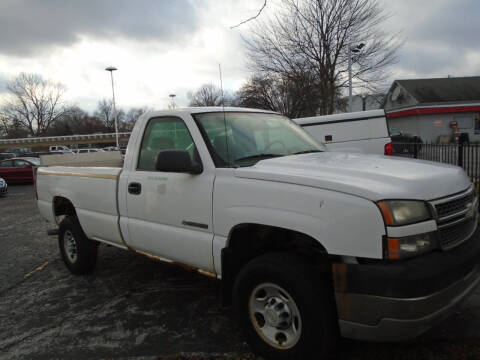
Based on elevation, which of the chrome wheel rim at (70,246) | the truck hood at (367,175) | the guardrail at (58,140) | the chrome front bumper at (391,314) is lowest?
the chrome wheel rim at (70,246)

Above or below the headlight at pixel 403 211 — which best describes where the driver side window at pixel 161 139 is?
above

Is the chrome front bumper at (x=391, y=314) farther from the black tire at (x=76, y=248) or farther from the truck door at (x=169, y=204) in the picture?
the black tire at (x=76, y=248)

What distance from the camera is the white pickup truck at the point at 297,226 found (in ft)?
7.45

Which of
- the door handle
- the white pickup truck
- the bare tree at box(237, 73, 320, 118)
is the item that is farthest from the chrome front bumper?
the bare tree at box(237, 73, 320, 118)

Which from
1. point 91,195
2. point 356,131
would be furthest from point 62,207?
point 356,131

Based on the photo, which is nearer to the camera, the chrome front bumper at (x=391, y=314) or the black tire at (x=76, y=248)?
the chrome front bumper at (x=391, y=314)

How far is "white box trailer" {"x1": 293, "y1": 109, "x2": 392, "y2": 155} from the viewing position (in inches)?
417

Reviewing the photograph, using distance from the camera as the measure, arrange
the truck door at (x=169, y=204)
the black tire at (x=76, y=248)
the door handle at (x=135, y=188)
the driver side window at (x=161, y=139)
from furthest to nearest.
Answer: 1. the black tire at (x=76, y=248)
2. the door handle at (x=135, y=188)
3. the driver side window at (x=161, y=139)
4. the truck door at (x=169, y=204)

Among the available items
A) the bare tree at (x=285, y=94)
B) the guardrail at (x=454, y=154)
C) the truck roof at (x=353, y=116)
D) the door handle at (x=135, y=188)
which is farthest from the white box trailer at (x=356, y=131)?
the bare tree at (x=285, y=94)

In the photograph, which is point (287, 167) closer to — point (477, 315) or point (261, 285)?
point (261, 285)

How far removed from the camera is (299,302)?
2516 mm

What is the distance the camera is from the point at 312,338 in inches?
98.2

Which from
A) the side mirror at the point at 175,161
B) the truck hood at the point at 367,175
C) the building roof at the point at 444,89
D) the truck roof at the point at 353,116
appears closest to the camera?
the truck hood at the point at 367,175

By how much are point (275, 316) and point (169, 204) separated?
138 centimetres
